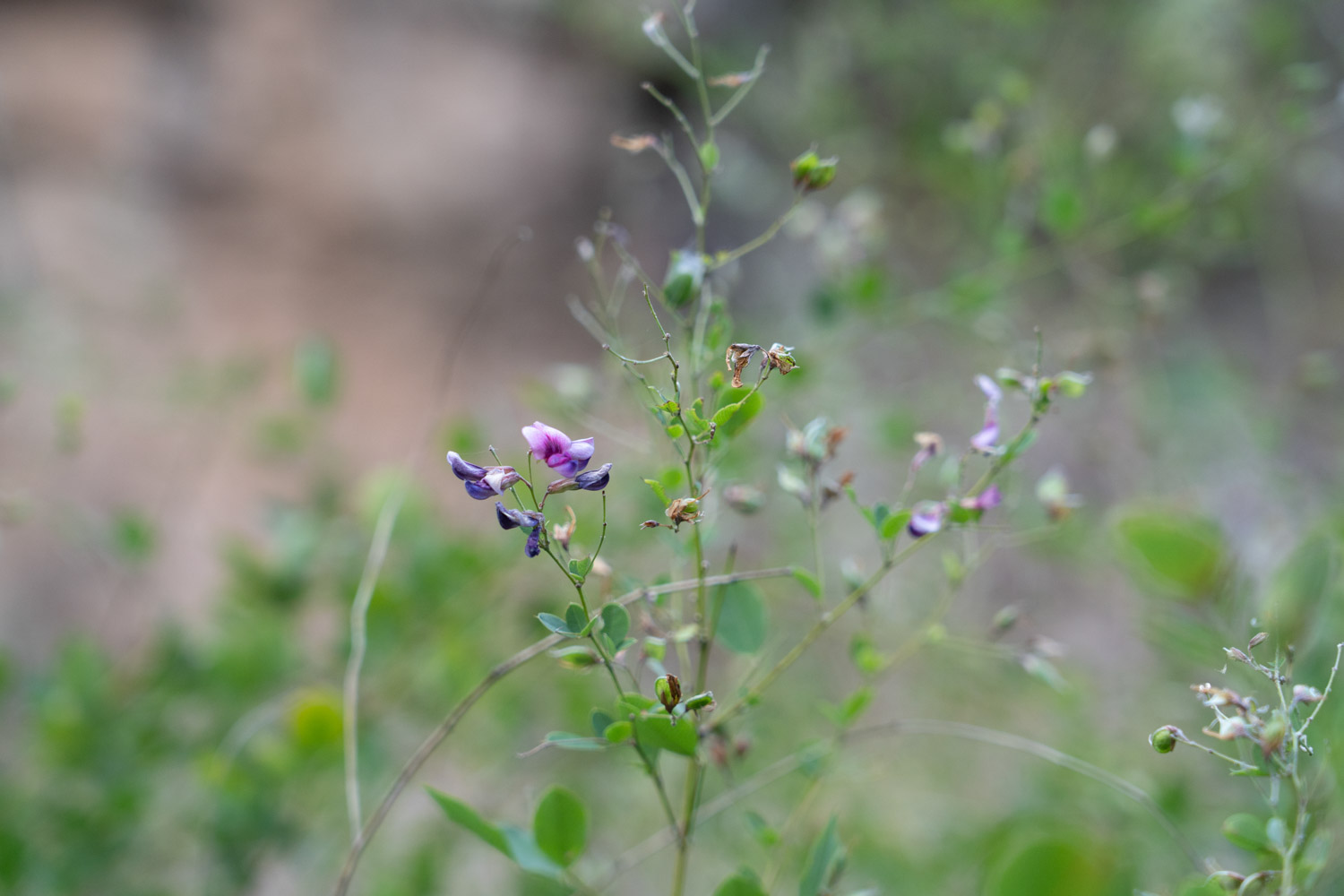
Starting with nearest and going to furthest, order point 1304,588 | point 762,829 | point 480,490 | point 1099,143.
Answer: point 480,490 < point 762,829 < point 1304,588 < point 1099,143

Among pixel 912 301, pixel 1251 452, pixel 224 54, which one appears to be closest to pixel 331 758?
pixel 912 301

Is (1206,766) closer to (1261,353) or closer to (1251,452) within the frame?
(1251,452)

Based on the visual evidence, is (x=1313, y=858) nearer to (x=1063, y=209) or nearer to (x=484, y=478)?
(x=484, y=478)

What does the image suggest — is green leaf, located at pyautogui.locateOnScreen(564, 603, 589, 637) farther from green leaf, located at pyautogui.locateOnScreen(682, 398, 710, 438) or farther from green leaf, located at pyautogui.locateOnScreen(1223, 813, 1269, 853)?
green leaf, located at pyautogui.locateOnScreen(1223, 813, 1269, 853)

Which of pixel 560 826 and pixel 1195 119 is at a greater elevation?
pixel 1195 119

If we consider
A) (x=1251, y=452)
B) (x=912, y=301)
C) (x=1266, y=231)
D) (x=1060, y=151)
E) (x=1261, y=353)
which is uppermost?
(x=1060, y=151)

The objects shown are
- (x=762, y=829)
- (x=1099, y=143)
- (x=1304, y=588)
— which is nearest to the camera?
(x=762, y=829)

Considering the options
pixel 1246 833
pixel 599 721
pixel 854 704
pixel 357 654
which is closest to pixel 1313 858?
pixel 1246 833

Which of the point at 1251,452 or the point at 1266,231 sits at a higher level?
the point at 1266,231
